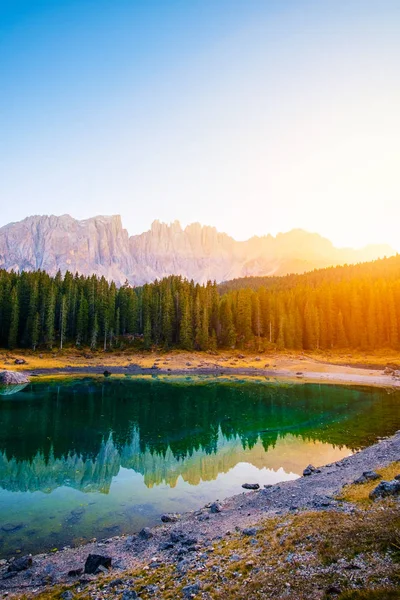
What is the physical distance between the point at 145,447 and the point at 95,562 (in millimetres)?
17850

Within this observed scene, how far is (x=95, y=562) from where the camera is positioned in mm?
12570

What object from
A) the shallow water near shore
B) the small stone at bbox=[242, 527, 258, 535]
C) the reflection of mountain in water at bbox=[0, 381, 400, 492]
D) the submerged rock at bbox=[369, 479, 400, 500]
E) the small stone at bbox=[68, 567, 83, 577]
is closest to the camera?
the small stone at bbox=[68, 567, 83, 577]

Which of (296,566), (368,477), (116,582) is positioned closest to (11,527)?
(116,582)

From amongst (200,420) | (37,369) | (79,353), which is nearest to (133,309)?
(79,353)

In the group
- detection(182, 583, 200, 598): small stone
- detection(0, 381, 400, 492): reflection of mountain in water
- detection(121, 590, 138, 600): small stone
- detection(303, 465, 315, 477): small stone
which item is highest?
detection(182, 583, 200, 598): small stone

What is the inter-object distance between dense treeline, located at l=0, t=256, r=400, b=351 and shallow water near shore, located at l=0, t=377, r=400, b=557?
43.1 meters

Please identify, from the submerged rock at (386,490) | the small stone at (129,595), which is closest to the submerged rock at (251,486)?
the submerged rock at (386,490)

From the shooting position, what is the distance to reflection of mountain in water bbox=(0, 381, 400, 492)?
25219 millimetres

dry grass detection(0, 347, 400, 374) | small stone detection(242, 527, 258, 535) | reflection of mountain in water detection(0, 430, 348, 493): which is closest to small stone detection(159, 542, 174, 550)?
small stone detection(242, 527, 258, 535)

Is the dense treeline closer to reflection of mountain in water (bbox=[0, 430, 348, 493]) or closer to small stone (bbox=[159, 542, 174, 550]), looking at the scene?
reflection of mountain in water (bbox=[0, 430, 348, 493])

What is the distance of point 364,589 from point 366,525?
141 inches

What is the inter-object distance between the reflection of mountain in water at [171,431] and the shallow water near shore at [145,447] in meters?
0.12

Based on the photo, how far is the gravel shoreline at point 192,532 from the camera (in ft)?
40.8

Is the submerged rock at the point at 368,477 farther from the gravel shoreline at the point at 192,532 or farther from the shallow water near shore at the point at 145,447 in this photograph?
the shallow water near shore at the point at 145,447
